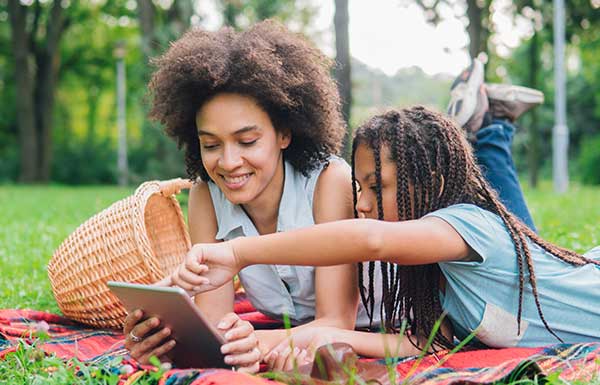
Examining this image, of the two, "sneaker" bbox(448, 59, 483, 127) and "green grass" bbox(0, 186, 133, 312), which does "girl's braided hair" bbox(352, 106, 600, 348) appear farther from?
"green grass" bbox(0, 186, 133, 312)

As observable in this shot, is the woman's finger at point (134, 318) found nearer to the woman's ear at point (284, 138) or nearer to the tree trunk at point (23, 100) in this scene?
the woman's ear at point (284, 138)

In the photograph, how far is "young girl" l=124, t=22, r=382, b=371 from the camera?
Result: 274cm

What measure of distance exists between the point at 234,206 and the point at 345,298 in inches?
23.7

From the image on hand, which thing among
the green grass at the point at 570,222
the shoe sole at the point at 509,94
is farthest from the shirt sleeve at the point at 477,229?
the shoe sole at the point at 509,94

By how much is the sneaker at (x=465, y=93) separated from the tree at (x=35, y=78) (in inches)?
739

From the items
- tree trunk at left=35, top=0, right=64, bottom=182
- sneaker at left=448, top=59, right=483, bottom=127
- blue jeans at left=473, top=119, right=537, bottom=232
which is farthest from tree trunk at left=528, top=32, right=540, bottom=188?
blue jeans at left=473, top=119, right=537, bottom=232

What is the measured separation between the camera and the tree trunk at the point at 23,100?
2139 cm

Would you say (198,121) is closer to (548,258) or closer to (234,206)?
(234,206)

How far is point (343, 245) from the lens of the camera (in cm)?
212

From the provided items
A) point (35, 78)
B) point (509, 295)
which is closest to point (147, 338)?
point (509, 295)

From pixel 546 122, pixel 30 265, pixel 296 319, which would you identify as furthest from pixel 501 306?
pixel 546 122

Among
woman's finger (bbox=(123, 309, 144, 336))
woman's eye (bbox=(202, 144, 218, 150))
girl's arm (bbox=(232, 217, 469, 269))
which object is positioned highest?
woman's eye (bbox=(202, 144, 218, 150))

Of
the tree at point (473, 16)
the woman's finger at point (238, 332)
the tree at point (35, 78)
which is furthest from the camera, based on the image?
the tree at point (35, 78)

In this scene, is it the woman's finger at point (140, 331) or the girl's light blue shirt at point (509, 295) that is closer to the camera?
the woman's finger at point (140, 331)
